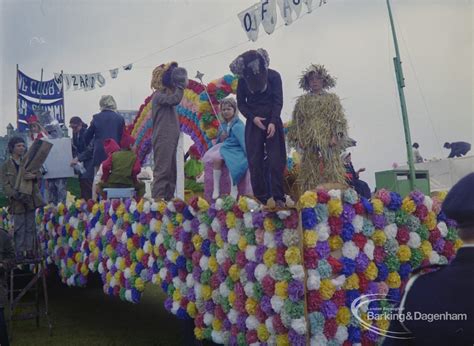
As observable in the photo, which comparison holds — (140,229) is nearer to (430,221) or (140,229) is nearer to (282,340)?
(282,340)

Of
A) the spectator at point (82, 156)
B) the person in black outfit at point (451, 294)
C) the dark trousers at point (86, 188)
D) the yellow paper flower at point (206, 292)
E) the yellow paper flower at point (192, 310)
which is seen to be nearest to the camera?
the person in black outfit at point (451, 294)

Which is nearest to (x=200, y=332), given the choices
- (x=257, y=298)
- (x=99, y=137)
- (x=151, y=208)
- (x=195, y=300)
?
(x=195, y=300)

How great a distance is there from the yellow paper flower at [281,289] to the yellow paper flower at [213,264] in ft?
2.53

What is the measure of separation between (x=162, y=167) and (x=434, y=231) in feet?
8.88

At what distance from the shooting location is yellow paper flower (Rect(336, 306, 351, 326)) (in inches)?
129

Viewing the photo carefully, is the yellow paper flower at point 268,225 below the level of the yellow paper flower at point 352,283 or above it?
above

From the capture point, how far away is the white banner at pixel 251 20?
5.37 meters

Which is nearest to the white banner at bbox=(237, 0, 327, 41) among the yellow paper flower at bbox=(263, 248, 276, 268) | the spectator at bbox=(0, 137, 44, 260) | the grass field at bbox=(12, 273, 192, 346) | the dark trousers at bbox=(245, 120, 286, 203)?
the dark trousers at bbox=(245, 120, 286, 203)

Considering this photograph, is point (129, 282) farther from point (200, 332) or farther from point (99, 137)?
point (99, 137)

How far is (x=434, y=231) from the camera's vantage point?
150 inches

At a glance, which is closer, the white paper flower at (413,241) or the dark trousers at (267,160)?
the white paper flower at (413,241)

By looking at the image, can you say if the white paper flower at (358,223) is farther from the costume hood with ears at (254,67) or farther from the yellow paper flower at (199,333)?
the costume hood with ears at (254,67)

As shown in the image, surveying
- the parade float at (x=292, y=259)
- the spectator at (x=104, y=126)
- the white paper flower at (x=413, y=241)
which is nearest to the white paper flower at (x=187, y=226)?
the parade float at (x=292, y=259)

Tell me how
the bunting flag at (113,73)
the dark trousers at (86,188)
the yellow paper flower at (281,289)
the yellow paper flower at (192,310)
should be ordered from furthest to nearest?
1. the bunting flag at (113,73)
2. the dark trousers at (86,188)
3. the yellow paper flower at (192,310)
4. the yellow paper flower at (281,289)
